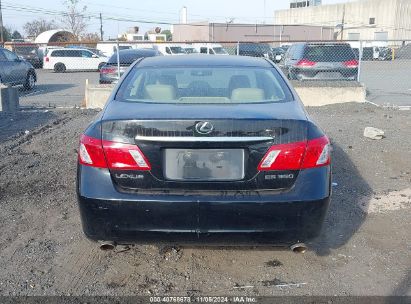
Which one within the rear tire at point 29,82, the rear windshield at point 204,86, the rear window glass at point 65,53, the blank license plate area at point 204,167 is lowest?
the rear tire at point 29,82

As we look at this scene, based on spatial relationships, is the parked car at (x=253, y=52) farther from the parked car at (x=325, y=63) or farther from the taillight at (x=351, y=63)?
the taillight at (x=351, y=63)

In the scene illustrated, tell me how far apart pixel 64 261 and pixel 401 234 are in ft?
9.75

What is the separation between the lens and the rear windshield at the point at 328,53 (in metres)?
13.4

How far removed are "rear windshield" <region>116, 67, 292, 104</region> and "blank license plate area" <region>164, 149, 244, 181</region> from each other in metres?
0.70

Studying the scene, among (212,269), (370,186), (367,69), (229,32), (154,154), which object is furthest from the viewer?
(229,32)

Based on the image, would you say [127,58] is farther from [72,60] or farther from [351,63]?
[72,60]

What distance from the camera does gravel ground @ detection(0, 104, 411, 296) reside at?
330 centimetres

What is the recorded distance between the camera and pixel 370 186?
18.2ft

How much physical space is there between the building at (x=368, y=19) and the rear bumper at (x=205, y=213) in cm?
6517

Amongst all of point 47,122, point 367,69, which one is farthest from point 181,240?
point 367,69

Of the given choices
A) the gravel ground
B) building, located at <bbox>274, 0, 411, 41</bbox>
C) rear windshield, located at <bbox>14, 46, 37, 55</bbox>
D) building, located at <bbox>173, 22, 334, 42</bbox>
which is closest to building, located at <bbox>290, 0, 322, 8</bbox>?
building, located at <bbox>274, 0, 411, 41</bbox>

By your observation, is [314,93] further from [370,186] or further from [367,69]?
[367,69]

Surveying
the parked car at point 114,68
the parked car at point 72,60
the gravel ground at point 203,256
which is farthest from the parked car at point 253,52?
the gravel ground at point 203,256

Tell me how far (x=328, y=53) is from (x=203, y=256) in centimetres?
1104
